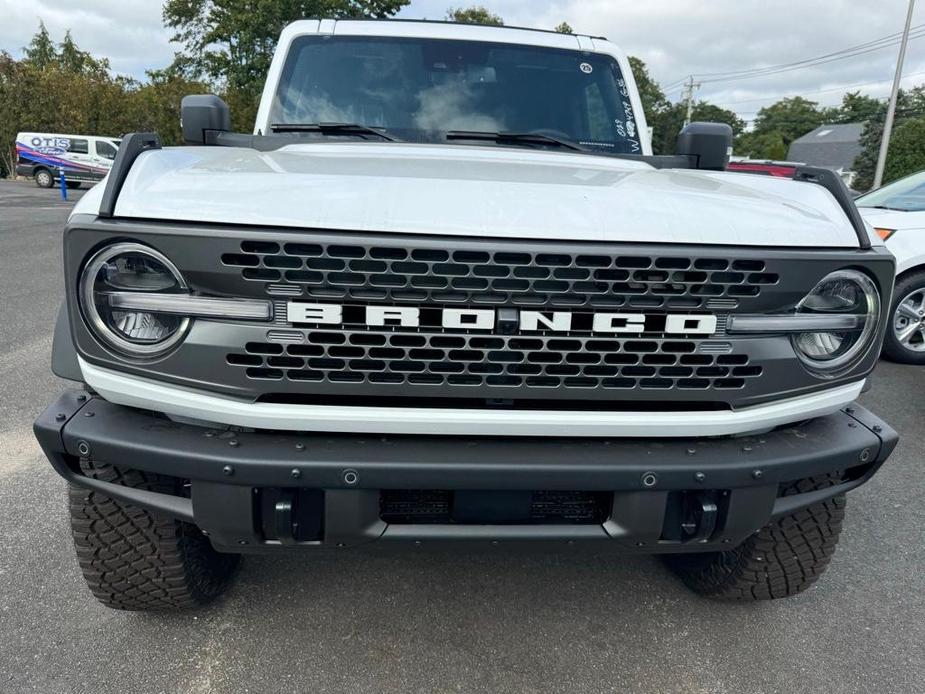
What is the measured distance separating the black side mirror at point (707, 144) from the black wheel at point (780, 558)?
154 cm

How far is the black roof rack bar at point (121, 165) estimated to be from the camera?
5.80 feet

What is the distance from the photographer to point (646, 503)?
6.17 ft

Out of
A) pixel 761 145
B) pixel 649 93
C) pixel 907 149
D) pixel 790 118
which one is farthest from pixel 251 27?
pixel 790 118

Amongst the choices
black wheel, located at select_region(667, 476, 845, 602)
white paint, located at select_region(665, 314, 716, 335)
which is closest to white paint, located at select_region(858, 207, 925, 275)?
black wheel, located at select_region(667, 476, 845, 602)

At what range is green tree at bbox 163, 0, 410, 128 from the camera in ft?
85.4

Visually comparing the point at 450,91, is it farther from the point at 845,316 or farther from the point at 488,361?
the point at 845,316

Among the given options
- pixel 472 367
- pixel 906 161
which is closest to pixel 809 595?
pixel 472 367

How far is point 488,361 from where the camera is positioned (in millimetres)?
1818

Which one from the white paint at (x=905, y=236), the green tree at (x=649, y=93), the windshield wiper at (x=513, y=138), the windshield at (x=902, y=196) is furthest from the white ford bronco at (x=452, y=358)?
the green tree at (x=649, y=93)

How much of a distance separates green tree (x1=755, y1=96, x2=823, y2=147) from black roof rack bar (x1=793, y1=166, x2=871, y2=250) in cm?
9695

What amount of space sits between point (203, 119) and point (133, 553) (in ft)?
6.12

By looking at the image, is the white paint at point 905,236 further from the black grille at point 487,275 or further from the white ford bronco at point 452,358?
the black grille at point 487,275

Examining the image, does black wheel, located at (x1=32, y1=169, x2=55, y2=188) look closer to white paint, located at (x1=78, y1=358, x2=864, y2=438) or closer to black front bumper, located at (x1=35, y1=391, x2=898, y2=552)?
black front bumper, located at (x1=35, y1=391, x2=898, y2=552)

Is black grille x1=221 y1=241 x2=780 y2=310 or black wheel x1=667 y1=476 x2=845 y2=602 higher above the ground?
black grille x1=221 y1=241 x2=780 y2=310
